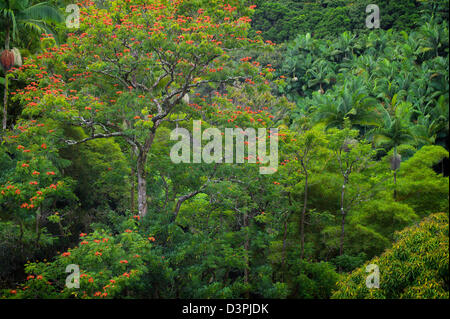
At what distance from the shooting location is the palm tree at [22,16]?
46.4 ft

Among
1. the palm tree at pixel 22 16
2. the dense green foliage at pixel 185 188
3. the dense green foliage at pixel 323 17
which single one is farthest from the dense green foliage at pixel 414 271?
the dense green foliage at pixel 323 17

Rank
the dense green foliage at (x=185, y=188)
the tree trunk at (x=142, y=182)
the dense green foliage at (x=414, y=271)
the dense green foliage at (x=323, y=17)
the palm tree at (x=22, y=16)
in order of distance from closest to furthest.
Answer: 1. the dense green foliage at (x=414, y=271)
2. the dense green foliage at (x=185, y=188)
3. the tree trunk at (x=142, y=182)
4. the palm tree at (x=22, y=16)
5. the dense green foliage at (x=323, y=17)

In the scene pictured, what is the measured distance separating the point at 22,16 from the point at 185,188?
951 cm

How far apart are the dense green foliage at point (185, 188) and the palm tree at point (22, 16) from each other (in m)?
2.15

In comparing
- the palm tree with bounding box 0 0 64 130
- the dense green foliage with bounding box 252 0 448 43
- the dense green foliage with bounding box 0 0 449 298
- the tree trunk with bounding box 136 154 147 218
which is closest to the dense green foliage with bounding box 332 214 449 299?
the dense green foliage with bounding box 0 0 449 298

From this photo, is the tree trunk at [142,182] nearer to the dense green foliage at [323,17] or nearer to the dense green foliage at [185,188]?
the dense green foliage at [185,188]

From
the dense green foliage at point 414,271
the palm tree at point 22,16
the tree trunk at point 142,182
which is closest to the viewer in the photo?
the dense green foliage at point 414,271

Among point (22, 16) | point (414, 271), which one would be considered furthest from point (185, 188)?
point (22, 16)

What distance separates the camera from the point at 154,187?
11930 millimetres

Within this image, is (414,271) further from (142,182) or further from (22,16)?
(22,16)

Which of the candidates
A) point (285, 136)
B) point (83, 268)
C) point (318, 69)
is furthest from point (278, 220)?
point (318, 69)
